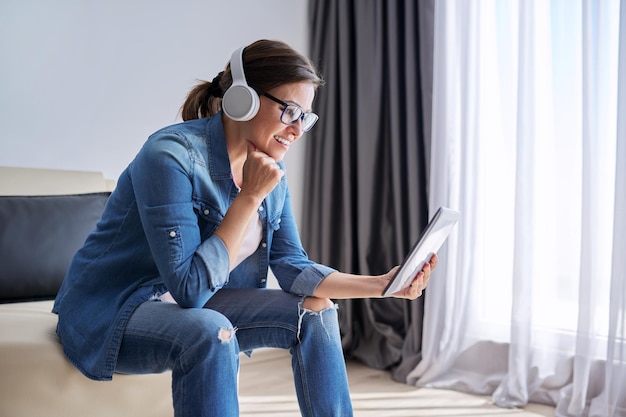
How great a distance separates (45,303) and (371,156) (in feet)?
4.90

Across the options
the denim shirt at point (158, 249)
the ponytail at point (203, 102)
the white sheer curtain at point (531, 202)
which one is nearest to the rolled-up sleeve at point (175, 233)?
the denim shirt at point (158, 249)

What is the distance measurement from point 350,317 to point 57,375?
175cm

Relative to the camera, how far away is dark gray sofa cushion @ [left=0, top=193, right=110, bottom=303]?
2057mm

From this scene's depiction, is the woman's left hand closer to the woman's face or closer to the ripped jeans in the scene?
the ripped jeans

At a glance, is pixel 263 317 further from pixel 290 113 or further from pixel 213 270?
pixel 290 113

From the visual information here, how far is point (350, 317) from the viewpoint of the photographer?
308cm

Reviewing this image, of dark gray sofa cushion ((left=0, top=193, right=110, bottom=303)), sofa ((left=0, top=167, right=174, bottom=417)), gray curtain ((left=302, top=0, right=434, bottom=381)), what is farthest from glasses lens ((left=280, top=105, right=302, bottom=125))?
gray curtain ((left=302, top=0, right=434, bottom=381))

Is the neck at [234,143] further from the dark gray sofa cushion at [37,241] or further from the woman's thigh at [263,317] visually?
the dark gray sofa cushion at [37,241]

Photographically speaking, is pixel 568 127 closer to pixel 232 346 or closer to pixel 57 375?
pixel 232 346

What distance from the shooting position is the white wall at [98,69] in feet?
8.34

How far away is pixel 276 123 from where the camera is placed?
1.55m

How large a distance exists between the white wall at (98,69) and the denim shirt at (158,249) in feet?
3.28

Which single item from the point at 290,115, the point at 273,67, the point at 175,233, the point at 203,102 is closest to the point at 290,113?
the point at 290,115

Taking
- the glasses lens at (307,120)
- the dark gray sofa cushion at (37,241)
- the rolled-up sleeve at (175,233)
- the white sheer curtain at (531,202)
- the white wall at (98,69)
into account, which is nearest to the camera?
the rolled-up sleeve at (175,233)
